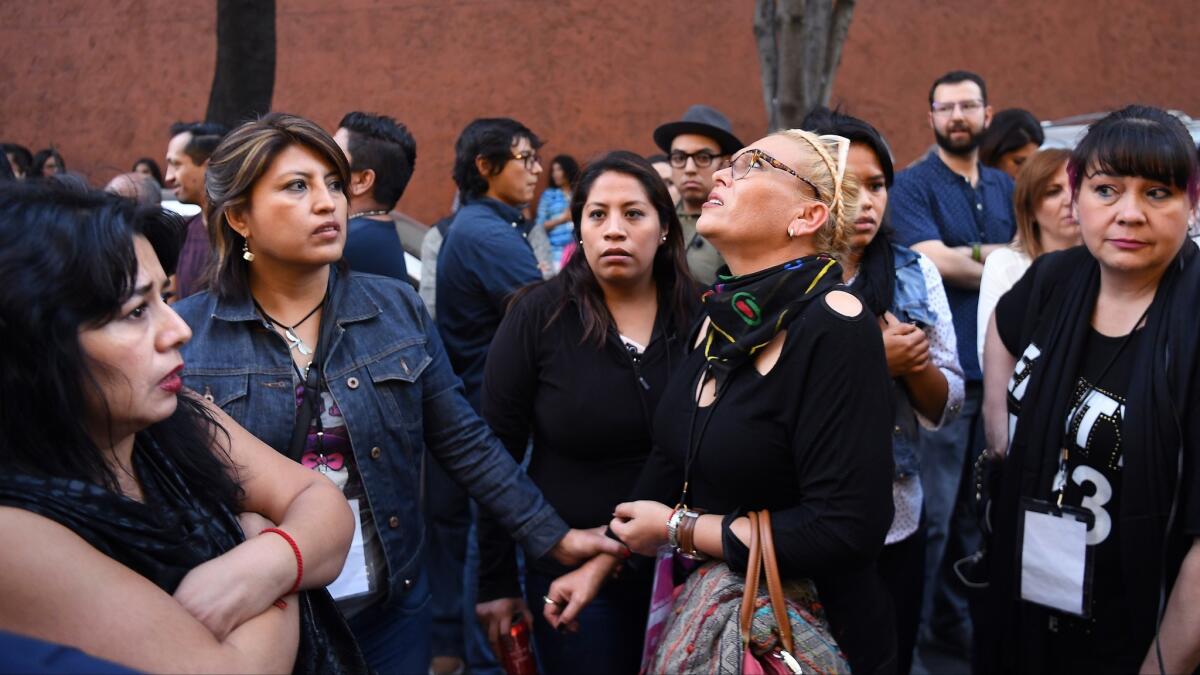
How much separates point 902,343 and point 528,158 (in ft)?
8.48

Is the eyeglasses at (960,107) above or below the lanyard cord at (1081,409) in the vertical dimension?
above

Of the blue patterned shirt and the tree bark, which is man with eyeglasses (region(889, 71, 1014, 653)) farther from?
the tree bark

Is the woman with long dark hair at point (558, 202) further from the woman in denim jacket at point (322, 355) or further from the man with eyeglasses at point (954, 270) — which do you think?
the woman in denim jacket at point (322, 355)

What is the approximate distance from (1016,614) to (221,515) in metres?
2.30

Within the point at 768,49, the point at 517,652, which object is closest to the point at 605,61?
the point at 768,49

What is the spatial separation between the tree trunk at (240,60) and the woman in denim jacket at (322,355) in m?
4.63

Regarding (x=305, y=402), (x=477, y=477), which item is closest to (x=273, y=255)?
(x=305, y=402)

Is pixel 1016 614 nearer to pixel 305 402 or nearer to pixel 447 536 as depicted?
pixel 305 402

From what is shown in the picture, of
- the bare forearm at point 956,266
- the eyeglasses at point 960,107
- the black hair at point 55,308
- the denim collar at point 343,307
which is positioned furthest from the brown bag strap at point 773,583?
the eyeglasses at point 960,107

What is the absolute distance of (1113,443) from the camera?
2.88 metres

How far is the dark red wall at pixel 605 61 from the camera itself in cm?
1273

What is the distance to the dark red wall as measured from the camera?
12734 millimetres

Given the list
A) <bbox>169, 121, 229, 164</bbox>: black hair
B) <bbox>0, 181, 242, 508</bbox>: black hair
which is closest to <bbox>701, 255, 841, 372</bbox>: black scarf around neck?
<bbox>0, 181, 242, 508</bbox>: black hair

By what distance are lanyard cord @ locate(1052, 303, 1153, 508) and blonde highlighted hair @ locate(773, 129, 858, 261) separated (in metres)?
0.85
